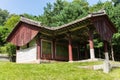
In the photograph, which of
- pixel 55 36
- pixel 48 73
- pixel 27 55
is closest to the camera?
pixel 48 73

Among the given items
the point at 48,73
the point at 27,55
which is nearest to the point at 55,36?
the point at 27,55

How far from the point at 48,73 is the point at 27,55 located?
9.96 metres

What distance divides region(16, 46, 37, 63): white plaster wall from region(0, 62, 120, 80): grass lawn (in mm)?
6333

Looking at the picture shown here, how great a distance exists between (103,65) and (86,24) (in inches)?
204

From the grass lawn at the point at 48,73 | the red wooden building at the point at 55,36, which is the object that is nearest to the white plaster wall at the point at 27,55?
the red wooden building at the point at 55,36

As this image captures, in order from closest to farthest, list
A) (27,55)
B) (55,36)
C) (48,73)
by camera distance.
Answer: (48,73)
(27,55)
(55,36)

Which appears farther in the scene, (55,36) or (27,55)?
(55,36)

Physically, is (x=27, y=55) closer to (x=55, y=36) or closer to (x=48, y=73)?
(x=55, y=36)

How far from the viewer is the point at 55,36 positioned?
90.4ft

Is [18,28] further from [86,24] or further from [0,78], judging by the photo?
[0,78]

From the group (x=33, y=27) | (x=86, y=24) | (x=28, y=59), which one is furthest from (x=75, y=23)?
(x=28, y=59)

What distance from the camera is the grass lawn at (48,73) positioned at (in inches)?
638

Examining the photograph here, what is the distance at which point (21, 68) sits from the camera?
61.0 feet

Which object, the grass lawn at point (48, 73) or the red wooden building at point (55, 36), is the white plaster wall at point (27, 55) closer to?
the red wooden building at point (55, 36)
